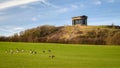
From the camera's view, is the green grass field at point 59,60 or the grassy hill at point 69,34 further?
the grassy hill at point 69,34

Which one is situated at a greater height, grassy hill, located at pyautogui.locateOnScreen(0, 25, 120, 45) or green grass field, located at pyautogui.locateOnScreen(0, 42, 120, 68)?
grassy hill, located at pyautogui.locateOnScreen(0, 25, 120, 45)

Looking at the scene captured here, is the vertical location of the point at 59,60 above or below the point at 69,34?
below

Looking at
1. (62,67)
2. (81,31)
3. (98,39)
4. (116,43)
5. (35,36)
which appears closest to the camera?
(62,67)

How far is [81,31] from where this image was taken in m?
64.0

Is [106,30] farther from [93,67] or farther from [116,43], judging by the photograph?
[93,67]

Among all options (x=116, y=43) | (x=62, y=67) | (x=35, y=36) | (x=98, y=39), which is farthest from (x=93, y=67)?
(x=35, y=36)

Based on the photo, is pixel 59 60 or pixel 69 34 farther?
pixel 69 34

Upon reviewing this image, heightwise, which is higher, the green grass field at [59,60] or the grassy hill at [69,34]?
the grassy hill at [69,34]

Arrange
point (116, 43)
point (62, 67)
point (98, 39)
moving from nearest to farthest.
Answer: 1. point (62, 67)
2. point (116, 43)
3. point (98, 39)

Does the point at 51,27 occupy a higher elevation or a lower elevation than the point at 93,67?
higher

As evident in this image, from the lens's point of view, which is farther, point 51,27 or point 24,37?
point 51,27

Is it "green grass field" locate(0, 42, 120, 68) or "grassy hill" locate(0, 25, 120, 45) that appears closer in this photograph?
"green grass field" locate(0, 42, 120, 68)

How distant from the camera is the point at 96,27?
218 feet

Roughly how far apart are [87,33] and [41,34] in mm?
9896
